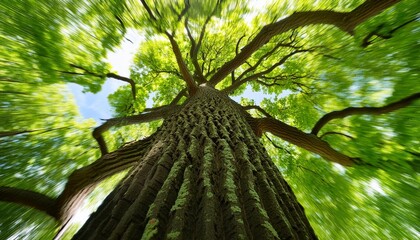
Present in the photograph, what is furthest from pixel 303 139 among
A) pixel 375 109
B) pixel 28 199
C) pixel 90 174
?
pixel 28 199

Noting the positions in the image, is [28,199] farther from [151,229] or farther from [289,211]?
[289,211]

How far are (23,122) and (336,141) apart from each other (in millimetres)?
6764

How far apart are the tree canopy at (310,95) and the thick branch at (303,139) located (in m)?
0.02

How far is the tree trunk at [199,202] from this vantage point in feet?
3.47

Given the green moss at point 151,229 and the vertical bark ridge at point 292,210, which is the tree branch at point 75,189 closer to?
the vertical bark ridge at point 292,210

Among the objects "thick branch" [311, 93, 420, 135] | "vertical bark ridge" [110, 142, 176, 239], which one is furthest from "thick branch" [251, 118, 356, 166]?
"vertical bark ridge" [110, 142, 176, 239]

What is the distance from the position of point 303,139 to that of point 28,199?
13.6 ft

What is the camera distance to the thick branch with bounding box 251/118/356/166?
4395 millimetres

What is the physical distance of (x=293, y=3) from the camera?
6547 mm

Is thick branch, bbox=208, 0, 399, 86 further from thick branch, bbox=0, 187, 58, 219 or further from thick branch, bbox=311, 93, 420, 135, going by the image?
thick branch, bbox=0, 187, 58, 219

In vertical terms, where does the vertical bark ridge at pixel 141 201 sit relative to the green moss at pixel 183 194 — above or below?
above

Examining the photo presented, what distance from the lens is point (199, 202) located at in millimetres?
1235

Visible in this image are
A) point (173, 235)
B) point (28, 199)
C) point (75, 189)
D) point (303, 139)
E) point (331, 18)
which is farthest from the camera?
point (303, 139)

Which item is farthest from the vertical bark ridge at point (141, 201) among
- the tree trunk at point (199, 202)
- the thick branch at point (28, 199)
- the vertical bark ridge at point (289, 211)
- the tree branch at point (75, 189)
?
the thick branch at point (28, 199)
